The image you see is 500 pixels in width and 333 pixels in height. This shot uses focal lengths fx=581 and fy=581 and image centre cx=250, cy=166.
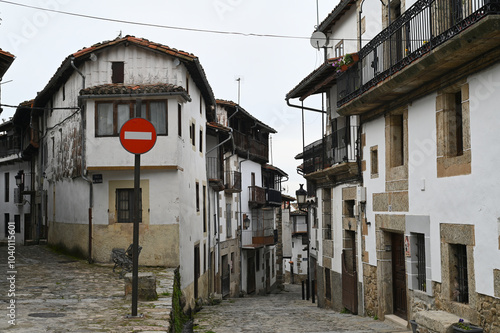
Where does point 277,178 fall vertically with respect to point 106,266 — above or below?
above

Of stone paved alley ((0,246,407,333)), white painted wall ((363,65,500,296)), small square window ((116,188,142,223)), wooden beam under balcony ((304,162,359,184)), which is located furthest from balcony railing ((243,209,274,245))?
white painted wall ((363,65,500,296))

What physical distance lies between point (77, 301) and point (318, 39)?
13.5 metres

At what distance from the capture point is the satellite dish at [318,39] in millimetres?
20938

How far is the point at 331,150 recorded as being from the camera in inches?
770

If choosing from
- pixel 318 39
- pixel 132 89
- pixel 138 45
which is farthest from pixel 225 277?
pixel 132 89

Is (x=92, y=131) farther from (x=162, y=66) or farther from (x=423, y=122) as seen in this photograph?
(x=423, y=122)

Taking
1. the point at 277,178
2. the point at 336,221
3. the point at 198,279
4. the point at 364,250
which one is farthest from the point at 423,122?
the point at 277,178

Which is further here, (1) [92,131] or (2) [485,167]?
(1) [92,131]

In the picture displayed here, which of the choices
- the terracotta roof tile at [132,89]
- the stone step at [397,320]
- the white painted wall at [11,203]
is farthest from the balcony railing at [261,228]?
the stone step at [397,320]

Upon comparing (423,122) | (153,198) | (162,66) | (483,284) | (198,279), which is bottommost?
(198,279)

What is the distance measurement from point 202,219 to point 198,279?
2643 millimetres

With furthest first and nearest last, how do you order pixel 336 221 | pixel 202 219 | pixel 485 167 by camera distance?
pixel 202 219
pixel 336 221
pixel 485 167

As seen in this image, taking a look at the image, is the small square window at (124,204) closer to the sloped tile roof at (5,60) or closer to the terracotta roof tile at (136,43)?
the terracotta roof tile at (136,43)

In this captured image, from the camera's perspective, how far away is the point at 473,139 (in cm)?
1038
